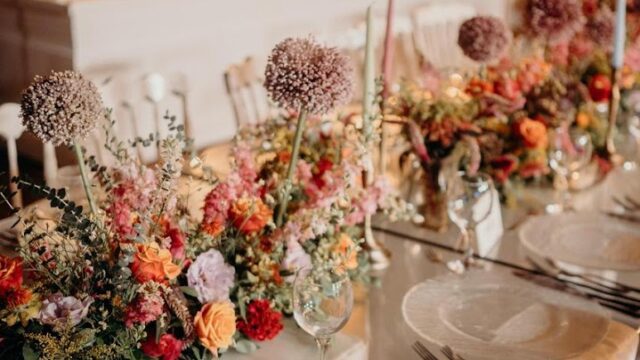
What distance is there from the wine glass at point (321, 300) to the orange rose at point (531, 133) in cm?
87

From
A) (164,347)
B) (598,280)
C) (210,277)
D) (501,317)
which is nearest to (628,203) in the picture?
(598,280)

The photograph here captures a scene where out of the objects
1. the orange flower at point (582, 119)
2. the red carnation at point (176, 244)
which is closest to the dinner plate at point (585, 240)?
the orange flower at point (582, 119)

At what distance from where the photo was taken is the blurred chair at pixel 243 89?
2682 mm

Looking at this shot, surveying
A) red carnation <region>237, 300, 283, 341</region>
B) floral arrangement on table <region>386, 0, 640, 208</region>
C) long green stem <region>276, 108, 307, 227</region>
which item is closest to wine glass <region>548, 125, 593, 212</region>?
floral arrangement on table <region>386, 0, 640, 208</region>

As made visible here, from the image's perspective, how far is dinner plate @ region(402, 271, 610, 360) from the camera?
4.60 ft

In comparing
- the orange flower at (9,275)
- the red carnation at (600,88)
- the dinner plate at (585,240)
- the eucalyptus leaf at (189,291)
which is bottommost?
the dinner plate at (585,240)

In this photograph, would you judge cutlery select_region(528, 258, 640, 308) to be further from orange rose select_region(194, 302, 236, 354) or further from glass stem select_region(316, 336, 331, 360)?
orange rose select_region(194, 302, 236, 354)

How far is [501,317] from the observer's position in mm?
1510

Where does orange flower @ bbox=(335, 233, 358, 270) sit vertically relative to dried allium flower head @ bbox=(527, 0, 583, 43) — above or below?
below

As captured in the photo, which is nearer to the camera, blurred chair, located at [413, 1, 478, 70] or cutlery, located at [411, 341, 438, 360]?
cutlery, located at [411, 341, 438, 360]

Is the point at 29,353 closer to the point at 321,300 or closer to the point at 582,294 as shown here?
the point at 321,300

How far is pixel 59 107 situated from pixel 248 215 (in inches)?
13.6

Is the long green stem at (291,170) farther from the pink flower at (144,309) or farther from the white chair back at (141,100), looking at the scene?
the white chair back at (141,100)

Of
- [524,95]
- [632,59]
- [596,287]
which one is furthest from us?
[632,59]
